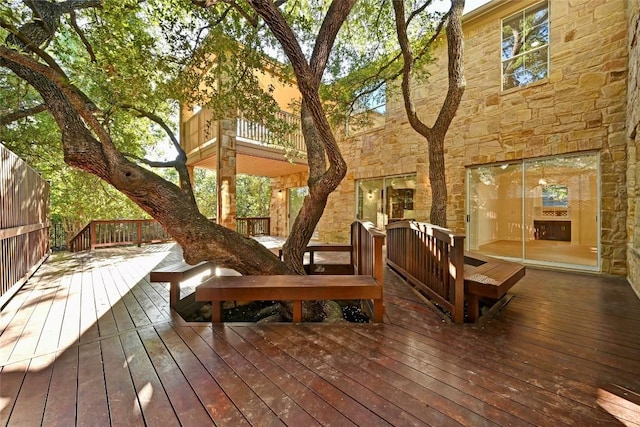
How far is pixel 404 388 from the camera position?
5.38 feet

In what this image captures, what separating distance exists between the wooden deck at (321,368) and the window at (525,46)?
441cm

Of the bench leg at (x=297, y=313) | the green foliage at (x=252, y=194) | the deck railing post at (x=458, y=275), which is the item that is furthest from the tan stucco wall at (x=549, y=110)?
the green foliage at (x=252, y=194)

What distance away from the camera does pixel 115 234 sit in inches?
317

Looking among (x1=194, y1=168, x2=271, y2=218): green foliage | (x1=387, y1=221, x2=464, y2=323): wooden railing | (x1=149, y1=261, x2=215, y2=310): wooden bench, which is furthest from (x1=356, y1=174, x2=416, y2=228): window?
(x1=194, y1=168, x2=271, y2=218): green foliage

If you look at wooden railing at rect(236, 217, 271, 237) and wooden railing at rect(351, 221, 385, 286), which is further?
wooden railing at rect(236, 217, 271, 237)

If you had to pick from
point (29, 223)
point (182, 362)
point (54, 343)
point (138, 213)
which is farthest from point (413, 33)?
point (138, 213)

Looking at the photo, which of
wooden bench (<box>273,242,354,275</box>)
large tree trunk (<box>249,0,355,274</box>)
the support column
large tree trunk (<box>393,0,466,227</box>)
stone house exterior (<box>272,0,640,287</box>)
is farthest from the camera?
the support column

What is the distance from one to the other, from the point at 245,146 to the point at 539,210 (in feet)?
24.0

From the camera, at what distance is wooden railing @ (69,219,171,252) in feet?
24.7

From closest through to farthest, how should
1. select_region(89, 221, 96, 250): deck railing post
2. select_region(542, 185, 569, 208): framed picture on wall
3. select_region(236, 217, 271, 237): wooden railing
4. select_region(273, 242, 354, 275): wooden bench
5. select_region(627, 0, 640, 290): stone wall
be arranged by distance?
select_region(627, 0, 640, 290): stone wall
select_region(273, 242, 354, 275): wooden bench
select_region(542, 185, 569, 208): framed picture on wall
select_region(89, 221, 96, 250): deck railing post
select_region(236, 217, 271, 237): wooden railing

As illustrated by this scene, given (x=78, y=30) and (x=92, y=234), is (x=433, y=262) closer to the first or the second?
(x=78, y=30)

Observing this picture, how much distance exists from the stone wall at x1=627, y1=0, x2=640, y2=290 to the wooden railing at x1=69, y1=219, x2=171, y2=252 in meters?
11.0

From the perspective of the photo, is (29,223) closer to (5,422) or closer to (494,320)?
(5,422)

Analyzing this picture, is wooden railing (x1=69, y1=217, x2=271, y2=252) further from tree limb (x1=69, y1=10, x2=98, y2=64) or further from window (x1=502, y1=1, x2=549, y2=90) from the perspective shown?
window (x1=502, y1=1, x2=549, y2=90)
